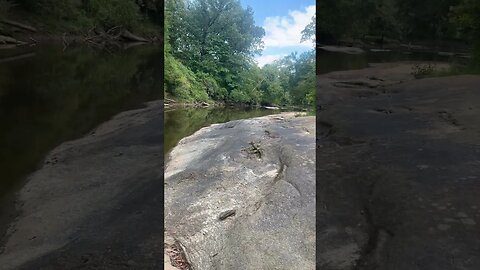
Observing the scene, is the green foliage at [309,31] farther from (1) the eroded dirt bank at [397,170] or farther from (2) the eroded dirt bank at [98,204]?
(2) the eroded dirt bank at [98,204]

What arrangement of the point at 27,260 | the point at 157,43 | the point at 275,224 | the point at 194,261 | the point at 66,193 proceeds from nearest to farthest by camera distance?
the point at 27,260 → the point at 66,193 → the point at 157,43 → the point at 194,261 → the point at 275,224

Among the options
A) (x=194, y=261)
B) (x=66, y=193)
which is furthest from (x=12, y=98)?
(x=194, y=261)

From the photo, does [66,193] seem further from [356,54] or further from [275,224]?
[356,54]

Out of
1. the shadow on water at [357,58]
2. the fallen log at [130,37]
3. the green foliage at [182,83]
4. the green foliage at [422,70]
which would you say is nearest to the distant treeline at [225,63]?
the green foliage at [182,83]

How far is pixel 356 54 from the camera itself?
233 cm

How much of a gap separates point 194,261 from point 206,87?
41.2 inches

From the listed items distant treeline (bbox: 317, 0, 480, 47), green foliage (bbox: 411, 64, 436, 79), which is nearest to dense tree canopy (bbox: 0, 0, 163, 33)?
distant treeline (bbox: 317, 0, 480, 47)

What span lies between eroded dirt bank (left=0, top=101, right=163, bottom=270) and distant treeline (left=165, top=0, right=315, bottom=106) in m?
0.37

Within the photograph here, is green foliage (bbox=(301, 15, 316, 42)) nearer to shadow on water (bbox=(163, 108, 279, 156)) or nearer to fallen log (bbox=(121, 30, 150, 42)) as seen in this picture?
shadow on water (bbox=(163, 108, 279, 156))

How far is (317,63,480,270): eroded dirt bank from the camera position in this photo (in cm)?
197

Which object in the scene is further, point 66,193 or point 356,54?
point 356,54

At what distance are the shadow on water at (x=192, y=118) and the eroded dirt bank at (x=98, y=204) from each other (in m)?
0.23

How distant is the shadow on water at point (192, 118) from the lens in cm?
247

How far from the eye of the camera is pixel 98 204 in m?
2.09
